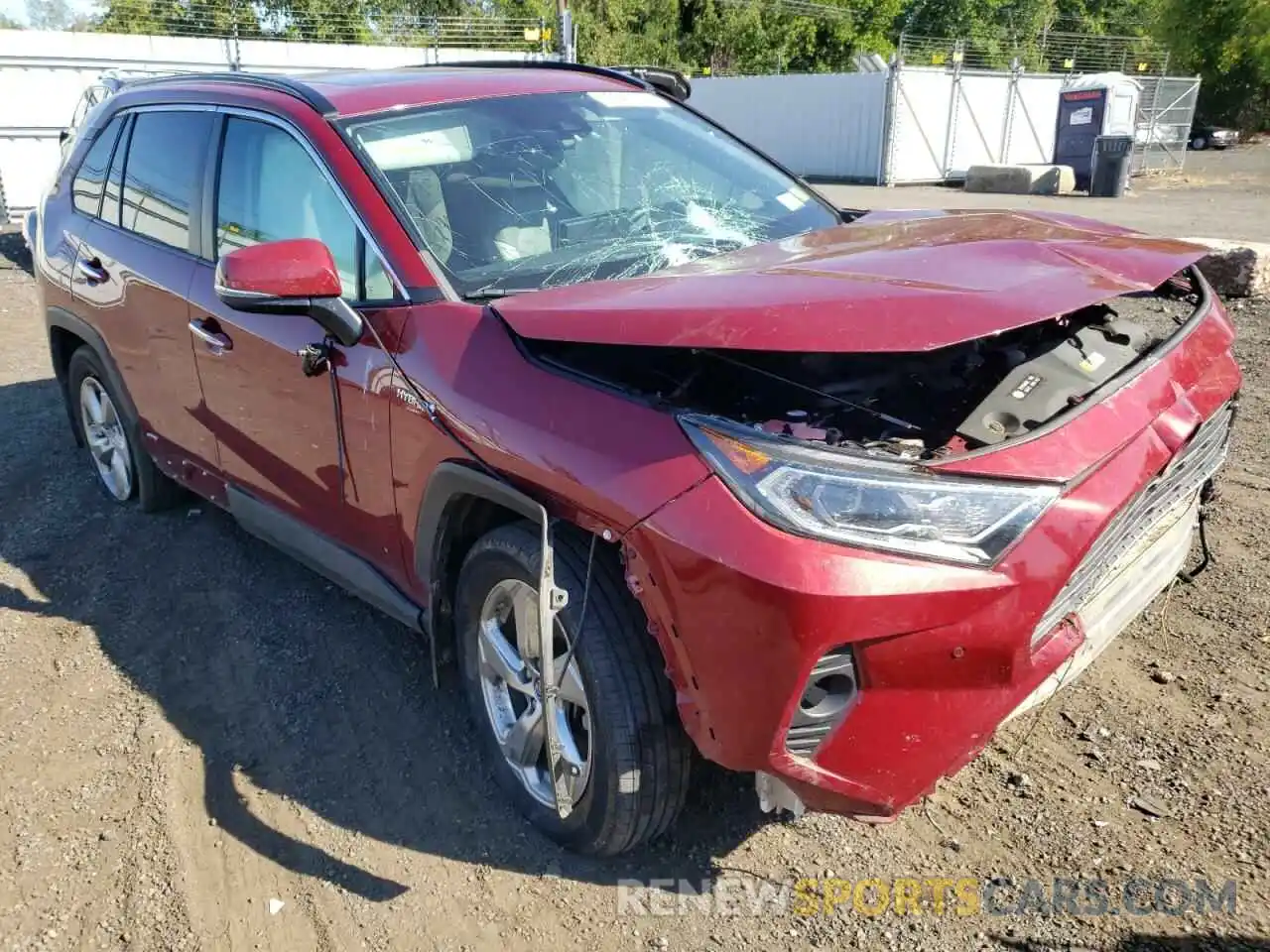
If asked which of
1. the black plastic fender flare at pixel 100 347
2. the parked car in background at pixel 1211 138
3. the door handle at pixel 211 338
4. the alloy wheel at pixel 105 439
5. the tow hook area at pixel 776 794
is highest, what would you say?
the door handle at pixel 211 338

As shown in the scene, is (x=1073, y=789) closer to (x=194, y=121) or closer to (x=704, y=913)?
(x=704, y=913)

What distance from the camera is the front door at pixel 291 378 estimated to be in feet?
9.51

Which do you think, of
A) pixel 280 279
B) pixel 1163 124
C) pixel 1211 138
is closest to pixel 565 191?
pixel 280 279

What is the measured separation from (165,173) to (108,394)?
1.17m

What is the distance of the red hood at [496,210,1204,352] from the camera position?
6.55ft

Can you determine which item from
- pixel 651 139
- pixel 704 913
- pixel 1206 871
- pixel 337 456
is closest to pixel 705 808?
pixel 704 913

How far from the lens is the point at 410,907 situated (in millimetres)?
2504

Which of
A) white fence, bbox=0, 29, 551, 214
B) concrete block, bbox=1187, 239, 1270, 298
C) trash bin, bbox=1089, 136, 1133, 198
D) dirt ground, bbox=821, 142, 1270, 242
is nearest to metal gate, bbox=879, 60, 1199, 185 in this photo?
dirt ground, bbox=821, 142, 1270, 242

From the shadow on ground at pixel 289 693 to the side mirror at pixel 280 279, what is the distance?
135 cm

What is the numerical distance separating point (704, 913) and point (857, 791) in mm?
624

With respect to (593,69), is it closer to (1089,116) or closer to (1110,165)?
(1110,165)

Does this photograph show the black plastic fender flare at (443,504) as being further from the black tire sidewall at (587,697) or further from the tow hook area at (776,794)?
the tow hook area at (776,794)

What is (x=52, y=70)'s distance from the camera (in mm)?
15984

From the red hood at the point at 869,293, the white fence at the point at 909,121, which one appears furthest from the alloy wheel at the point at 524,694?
the white fence at the point at 909,121
